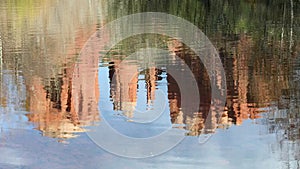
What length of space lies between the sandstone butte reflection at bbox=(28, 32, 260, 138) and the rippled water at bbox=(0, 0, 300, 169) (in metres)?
0.05

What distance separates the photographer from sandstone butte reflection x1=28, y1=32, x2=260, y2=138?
18562 mm

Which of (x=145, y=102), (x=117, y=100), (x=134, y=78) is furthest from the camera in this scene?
(x=134, y=78)

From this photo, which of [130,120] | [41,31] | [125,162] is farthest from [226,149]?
[41,31]

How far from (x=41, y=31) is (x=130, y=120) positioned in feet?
89.1

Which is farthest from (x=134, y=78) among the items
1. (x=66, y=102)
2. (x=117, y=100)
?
(x=66, y=102)

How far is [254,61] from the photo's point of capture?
28734 millimetres

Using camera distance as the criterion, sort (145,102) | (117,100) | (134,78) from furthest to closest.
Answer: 1. (134,78)
2. (117,100)
3. (145,102)

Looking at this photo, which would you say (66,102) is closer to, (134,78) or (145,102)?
(145,102)

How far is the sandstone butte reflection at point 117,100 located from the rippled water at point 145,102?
5 cm

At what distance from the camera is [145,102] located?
21625mm

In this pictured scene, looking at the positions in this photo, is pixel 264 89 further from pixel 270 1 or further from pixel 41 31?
pixel 270 1

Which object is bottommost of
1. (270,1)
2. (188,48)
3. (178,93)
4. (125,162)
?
(125,162)

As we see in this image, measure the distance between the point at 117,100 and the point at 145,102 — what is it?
1197mm

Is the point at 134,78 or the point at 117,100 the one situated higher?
the point at 134,78
